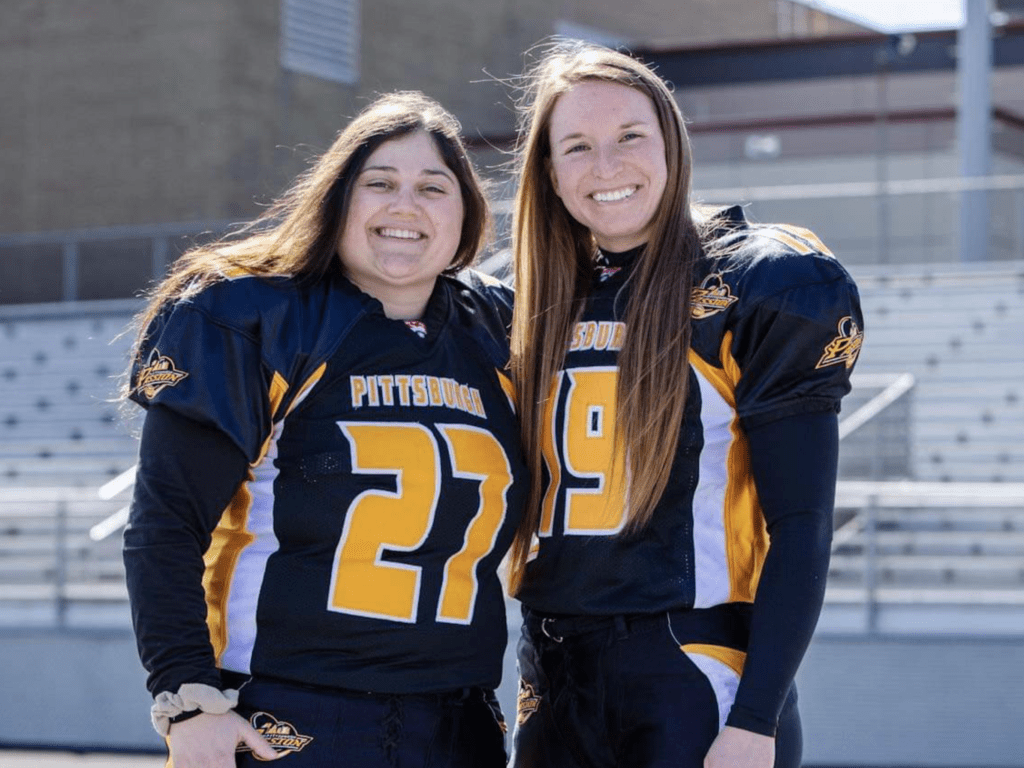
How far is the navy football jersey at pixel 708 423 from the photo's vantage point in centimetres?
238

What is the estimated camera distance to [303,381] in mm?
2514

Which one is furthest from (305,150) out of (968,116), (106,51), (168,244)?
(968,116)

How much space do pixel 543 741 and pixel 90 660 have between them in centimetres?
512

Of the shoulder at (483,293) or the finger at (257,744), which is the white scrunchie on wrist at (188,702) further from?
the shoulder at (483,293)

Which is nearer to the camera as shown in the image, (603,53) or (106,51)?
(603,53)

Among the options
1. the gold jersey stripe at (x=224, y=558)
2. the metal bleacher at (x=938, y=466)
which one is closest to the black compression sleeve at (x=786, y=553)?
the gold jersey stripe at (x=224, y=558)

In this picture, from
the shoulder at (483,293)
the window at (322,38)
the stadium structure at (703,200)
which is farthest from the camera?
the window at (322,38)

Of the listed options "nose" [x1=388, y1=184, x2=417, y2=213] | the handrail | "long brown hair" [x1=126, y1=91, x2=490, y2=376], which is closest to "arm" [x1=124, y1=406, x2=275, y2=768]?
"long brown hair" [x1=126, y1=91, x2=490, y2=376]

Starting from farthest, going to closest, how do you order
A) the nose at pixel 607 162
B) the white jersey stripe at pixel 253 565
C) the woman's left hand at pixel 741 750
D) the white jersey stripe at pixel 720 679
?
the nose at pixel 607 162 → the white jersey stripe at pixel 253 565 → the white jersey stripe at pixel 720 679 → the woman's left hand at pixel 741 750

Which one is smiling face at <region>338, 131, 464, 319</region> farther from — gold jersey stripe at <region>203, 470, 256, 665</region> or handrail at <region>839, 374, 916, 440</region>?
handrail at <region>839, 374, 916, 440</region>

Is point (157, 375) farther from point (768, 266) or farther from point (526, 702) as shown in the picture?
point (768, 266)

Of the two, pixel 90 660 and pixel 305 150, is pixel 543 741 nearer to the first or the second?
pixel 90 660

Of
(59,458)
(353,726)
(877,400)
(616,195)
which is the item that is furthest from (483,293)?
(59,458)

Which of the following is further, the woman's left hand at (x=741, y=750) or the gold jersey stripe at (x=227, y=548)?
the gold jersey stripe at (x=227, y=548)
